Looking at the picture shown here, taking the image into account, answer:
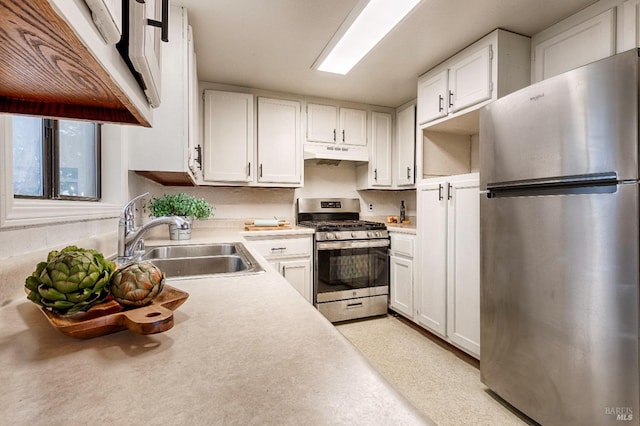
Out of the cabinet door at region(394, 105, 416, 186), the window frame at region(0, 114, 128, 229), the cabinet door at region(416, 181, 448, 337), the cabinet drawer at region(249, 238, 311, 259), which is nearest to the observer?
the window frame at region(0, 114, 128, 229)

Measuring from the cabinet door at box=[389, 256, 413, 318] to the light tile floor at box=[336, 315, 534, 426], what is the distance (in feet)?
0.55

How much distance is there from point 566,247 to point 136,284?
164cm

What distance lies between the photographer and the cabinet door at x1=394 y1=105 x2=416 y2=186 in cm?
318

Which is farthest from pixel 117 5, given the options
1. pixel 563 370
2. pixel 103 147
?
pixel 563 370

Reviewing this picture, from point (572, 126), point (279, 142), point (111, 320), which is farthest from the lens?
point (279, 142)

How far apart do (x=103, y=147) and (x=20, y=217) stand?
1023 millimetres

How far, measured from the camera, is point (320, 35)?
6.72ft

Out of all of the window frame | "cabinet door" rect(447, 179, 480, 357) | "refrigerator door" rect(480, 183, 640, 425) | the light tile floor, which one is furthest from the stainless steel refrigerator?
the window frame

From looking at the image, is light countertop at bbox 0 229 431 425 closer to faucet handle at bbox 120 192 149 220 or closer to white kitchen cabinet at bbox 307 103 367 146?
faucet handle at bbox 120 192 149 220

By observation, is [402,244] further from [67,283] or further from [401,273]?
[67,283]

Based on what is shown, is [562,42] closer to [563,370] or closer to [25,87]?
[563,370]

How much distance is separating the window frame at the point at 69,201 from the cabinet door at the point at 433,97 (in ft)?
7.34

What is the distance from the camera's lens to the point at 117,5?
0.39 metres

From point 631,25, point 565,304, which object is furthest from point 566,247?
point 631,25
